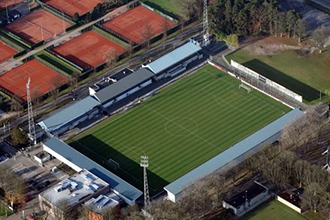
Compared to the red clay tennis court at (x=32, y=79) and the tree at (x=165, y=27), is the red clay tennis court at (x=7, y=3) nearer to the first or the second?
the red clay tennis court at (x=32, y=79)

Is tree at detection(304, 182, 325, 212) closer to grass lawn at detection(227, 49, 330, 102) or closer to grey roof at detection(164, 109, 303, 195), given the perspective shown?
grey roof at detection(164, 109, 303, 195)

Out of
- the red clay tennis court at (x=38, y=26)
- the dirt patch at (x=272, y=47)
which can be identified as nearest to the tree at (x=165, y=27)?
the dirt patch at (x=272, y=47)

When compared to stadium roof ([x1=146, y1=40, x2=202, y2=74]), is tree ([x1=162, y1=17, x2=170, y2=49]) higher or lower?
higher

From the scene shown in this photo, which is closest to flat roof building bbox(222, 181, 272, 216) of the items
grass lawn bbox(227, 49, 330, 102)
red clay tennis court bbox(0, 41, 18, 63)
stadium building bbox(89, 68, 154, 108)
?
grass lawn bbox(227, 49, 330, 102)

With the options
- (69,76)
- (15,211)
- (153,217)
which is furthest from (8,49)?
(153,217)

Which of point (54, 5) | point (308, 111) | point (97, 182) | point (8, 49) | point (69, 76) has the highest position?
point (54, 5)

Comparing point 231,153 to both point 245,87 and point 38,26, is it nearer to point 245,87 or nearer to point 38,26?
point 245,87

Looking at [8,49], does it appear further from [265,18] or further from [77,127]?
[265,18]
